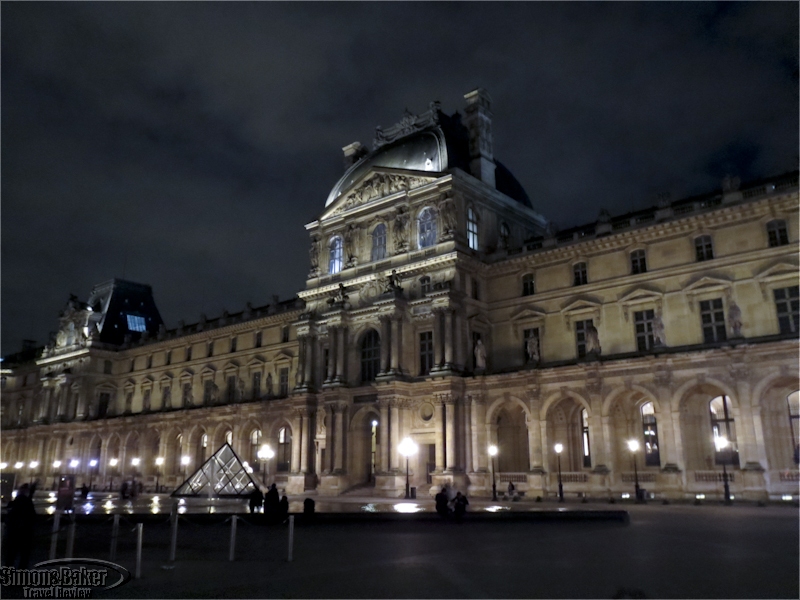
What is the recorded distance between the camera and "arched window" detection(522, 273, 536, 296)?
4612cm

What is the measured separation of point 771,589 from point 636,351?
29879mm

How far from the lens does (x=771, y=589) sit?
11086mm

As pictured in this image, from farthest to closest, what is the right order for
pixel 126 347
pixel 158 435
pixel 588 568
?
pixel 126 347
pixel 158 435
pixel 588 568

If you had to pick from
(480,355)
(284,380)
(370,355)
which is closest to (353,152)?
(370,355)

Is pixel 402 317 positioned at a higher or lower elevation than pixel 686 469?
higher

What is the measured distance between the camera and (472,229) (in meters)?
49.2

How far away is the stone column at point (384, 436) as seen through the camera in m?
44.1

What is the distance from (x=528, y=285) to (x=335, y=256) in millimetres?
15947

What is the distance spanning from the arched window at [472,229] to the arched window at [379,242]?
650 cm

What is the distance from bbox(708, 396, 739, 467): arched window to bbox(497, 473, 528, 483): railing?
1069cm

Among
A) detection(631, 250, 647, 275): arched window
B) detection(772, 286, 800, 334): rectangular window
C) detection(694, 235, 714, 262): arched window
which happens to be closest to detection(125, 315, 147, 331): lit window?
detection(631, 250, 647, 275): arched window

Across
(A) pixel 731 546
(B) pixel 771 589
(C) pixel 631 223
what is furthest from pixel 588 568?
(C) pixel 631 223

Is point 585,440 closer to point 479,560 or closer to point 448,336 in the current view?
point 448,336

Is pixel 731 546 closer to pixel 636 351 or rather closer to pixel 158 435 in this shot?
pixel 636 351
